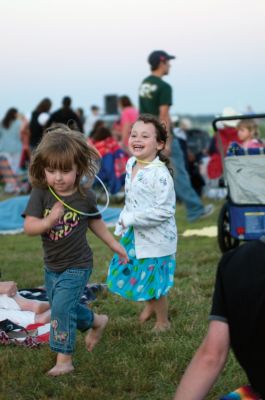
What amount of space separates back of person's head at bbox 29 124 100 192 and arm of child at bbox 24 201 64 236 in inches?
7.7

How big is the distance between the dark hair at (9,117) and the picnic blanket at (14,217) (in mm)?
8087

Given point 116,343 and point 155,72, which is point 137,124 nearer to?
point 116,343

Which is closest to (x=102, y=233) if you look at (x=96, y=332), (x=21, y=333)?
(x=96, y=332)

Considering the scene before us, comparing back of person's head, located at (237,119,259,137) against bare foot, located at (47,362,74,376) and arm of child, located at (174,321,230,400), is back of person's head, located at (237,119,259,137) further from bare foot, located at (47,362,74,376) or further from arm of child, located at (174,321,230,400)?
arm of child, located at (174,321,230,400)

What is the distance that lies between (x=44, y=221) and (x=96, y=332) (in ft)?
2.91

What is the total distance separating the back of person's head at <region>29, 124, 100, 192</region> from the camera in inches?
153

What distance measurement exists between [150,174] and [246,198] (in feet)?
8.21

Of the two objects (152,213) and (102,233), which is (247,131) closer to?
(152,213)

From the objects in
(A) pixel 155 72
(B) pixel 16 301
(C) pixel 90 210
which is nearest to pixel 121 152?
(A) pixel 155 72

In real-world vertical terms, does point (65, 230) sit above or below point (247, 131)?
above

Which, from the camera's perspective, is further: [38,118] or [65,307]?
[38,118]

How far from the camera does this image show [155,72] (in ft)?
29.6

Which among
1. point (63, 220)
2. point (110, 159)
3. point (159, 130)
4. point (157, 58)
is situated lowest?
point (110, 159)

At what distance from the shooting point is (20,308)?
5.03 metres
